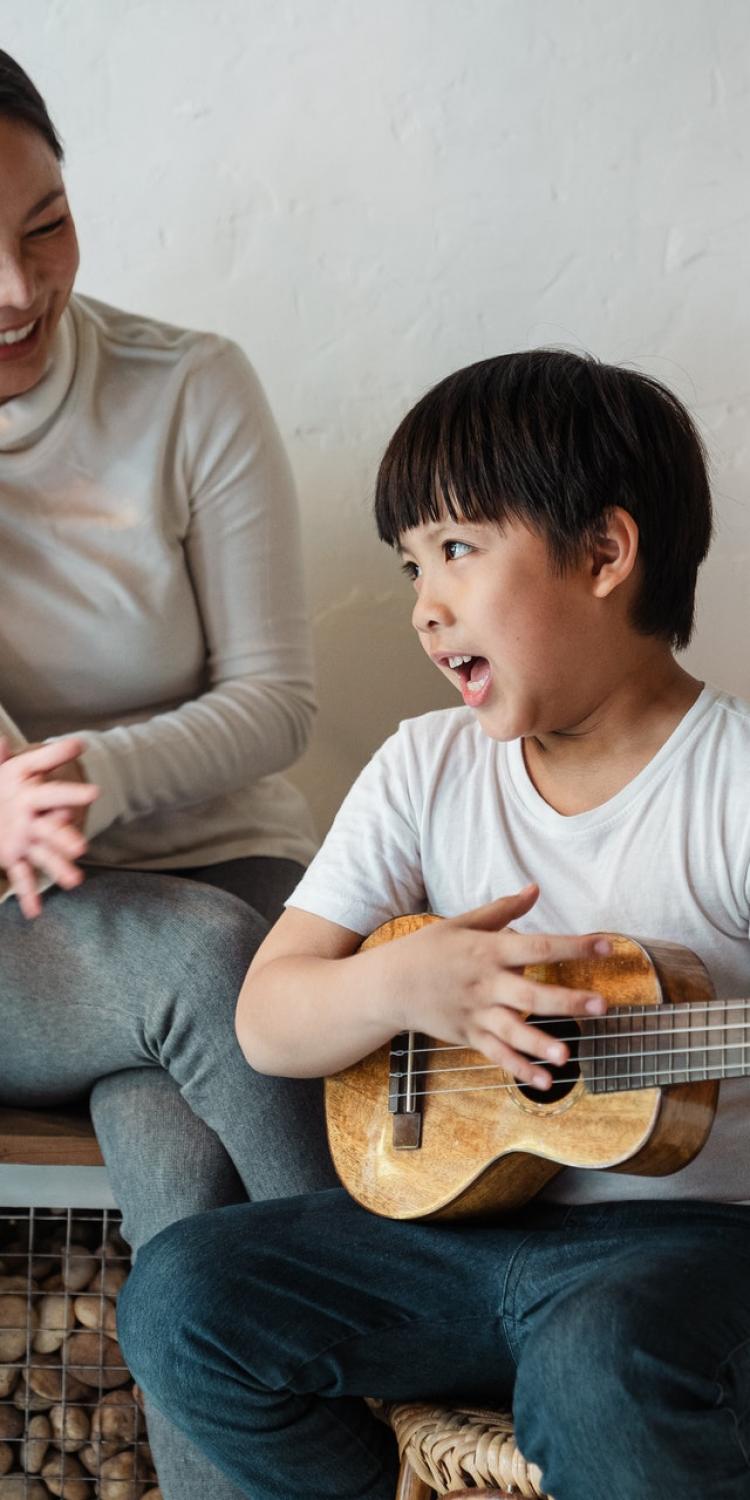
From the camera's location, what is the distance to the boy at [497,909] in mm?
986

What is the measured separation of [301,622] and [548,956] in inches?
25.2

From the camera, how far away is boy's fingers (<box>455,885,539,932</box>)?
0.98 metres

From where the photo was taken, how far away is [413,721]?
1218 millimetres

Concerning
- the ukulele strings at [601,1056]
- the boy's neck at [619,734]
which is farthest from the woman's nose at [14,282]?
the ukulele strings at [601,1056]

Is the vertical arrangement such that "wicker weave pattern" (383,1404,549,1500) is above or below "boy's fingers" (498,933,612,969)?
below

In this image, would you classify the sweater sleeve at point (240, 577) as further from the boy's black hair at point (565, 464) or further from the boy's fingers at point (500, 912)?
the boy's fingers at point (500, 912)

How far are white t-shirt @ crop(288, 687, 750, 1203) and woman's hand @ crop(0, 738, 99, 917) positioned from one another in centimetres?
17

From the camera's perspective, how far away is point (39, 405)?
1403 millimetres

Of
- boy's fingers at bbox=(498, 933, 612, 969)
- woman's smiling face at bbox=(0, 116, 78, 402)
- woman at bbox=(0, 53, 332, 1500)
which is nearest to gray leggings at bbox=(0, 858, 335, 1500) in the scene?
woman at bbox=(0, 53, 332, 1500)

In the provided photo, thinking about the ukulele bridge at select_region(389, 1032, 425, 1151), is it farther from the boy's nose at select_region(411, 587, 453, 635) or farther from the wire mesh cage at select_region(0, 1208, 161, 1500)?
the wire mesh cage at select_region(0, 1208, 161, 1500)

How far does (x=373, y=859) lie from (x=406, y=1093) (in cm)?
18

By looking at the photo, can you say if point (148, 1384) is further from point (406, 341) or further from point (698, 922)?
point (406, 341)

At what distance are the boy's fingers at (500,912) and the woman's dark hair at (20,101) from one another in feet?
2.47

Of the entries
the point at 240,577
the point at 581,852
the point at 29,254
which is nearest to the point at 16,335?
the point at 29,254
